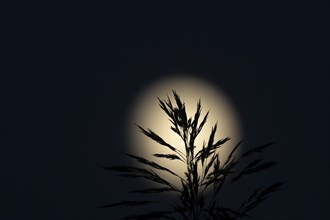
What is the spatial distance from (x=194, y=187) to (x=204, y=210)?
18cm

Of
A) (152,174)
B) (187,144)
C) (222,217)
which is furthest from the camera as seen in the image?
(187,144)

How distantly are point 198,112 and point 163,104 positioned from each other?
20 centimetres

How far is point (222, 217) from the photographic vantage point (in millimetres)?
2412

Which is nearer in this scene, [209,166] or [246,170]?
[246,170]

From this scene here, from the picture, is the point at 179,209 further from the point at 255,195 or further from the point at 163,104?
the point at 163,104

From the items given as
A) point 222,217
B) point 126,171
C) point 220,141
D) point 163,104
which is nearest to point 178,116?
point 163,104

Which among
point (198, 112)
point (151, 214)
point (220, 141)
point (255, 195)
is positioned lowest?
point (151, 214)

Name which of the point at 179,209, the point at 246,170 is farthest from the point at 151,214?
the point at 246,170

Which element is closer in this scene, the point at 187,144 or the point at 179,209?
the point at 179,209

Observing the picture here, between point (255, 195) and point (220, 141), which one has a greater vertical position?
point (220, 141)

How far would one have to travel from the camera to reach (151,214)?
95.9 inches

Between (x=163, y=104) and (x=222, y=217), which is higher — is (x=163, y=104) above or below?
above

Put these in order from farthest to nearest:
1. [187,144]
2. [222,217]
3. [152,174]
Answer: [187,144], [152,174], [222,217]

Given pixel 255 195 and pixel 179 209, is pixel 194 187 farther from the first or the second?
pixel 255 195
